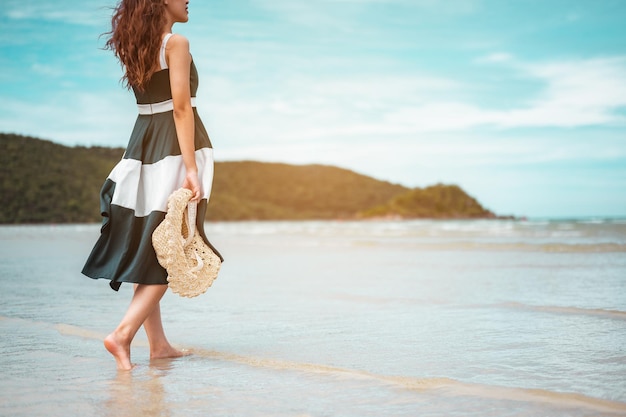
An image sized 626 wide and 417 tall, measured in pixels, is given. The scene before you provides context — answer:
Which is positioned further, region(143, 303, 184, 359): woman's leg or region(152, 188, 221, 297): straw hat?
region(143, 303, 184, 359): woman's leg

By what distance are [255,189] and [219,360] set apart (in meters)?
106

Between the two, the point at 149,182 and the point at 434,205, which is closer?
the point at 149,182

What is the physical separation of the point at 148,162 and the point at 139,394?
1177 mm

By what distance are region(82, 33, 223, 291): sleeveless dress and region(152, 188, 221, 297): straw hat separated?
6 cm

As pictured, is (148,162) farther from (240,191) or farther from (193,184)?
(240,191)

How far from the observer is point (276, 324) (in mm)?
4516

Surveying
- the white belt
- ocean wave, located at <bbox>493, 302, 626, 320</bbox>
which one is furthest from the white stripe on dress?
ocean wave, located at <bbox>493, 302, 626, 320</bbox>

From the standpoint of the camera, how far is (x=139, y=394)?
267 cm

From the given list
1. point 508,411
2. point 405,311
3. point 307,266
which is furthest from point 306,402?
point 307,266

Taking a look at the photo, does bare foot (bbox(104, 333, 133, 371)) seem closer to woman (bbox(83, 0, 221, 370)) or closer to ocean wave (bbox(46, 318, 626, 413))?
woman (bbox(83, 0, 221, 370))

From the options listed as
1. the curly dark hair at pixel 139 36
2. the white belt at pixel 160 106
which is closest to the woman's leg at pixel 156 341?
the white belt at pixel 160 106

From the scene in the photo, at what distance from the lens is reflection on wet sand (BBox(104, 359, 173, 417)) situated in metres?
2.42

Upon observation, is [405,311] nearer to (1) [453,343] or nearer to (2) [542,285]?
(1) [453,343]

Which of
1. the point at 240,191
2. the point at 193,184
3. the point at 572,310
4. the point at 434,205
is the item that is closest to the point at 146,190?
the point at 193,184
